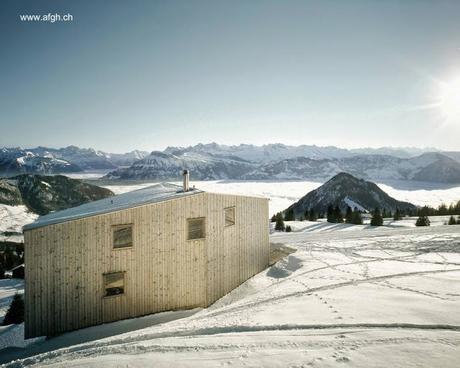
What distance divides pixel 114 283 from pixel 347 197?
114720 mm

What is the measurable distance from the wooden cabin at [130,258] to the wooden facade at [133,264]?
4 cm

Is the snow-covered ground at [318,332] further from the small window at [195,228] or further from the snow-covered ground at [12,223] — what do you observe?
Answer: the snow-covered ground at [12,223]

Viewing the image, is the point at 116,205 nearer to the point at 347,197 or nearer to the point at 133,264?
the point at 133,264

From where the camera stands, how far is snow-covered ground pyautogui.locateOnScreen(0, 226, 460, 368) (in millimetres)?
7652

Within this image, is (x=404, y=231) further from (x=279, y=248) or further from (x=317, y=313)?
(x=317, y=313)

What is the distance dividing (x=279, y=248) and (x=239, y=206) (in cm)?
695

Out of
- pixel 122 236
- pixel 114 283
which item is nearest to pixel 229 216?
pixel 122 236

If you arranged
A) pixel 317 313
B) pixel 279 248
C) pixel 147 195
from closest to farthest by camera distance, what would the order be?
pixel 317 313 → pixel 147 195 → pixel 279 248

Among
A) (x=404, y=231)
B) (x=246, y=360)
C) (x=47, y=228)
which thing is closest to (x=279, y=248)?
(x=404, y=231)

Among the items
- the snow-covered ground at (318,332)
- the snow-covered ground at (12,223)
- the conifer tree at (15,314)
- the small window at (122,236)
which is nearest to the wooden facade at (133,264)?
the small window at (122,236)

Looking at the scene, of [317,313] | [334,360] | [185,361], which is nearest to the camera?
[334,360]

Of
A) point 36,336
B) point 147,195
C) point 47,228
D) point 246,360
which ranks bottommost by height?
point 36,336

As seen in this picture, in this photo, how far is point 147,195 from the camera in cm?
1919

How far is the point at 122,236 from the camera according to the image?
1711 cm
